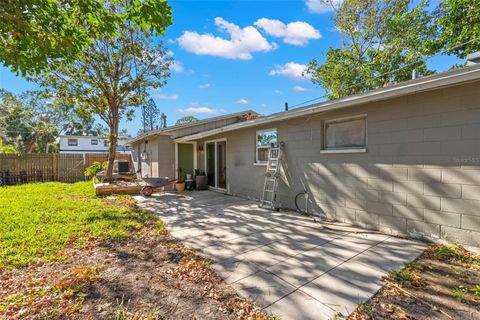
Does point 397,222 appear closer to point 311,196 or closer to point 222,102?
point 311,196

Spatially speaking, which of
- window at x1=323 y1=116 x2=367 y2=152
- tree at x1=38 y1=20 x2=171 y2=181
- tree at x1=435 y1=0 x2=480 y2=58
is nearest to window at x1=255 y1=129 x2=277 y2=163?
window at x1=323 y1=116 x2=367 y2=152

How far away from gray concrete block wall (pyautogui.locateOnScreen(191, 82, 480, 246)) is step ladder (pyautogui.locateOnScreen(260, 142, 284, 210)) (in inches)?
32.8

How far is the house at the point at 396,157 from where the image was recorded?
3.49 meters

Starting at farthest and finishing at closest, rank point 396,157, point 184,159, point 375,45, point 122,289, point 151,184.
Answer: point 375,45 → point 184,159 → point 151,184 → point 396,157 → point 122,289

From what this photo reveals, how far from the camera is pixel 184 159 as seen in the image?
37.7 feet

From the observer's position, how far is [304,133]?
5.96 m

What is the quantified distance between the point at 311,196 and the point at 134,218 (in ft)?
15.0

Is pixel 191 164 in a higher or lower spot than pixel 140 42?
lower

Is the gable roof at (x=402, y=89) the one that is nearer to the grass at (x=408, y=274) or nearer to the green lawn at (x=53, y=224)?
the grass at (x=408, y=274)

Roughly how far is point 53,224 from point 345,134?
6.93 m

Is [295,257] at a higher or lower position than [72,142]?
lower

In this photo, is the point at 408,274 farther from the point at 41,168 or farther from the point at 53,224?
the point at 41,168

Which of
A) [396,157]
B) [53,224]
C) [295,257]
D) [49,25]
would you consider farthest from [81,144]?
[396,157]

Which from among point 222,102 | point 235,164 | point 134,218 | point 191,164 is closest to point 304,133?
point 235,164
